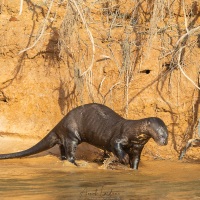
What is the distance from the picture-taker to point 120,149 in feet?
23.9

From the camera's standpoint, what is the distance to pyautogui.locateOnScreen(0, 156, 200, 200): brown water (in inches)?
216

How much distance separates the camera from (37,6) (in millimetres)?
8594

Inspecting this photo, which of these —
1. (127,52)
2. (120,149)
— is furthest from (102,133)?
(127,52)

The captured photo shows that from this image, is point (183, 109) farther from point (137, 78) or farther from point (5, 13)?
point (5, 13)

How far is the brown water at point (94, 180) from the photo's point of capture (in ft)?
18.0

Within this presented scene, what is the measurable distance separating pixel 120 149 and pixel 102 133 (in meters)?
0.36

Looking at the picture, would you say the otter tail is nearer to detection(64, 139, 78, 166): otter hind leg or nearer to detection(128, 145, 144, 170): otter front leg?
detection(64, 139, 78, 166): otter hind leg

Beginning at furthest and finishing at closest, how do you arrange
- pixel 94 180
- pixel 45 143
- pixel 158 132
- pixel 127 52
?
pixel 127 52, pixel 45 143, pixel 158 132, pixel 94 180

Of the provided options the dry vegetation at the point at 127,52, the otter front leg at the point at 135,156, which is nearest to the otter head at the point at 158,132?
the otter front leg at the point at 135,156

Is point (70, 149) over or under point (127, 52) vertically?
under

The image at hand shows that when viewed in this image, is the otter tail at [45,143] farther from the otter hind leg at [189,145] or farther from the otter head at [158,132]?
the otter hind leg at [189,145]

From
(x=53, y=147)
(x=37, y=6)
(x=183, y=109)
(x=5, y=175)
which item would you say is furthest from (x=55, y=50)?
(x=5, y=175)

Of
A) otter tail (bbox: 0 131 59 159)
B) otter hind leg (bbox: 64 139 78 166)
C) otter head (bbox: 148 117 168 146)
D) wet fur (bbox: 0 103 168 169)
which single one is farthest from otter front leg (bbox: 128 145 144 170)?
otter tail (bbox: 0 131 59 159)

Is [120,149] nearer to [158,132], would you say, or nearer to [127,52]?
[158,132]
